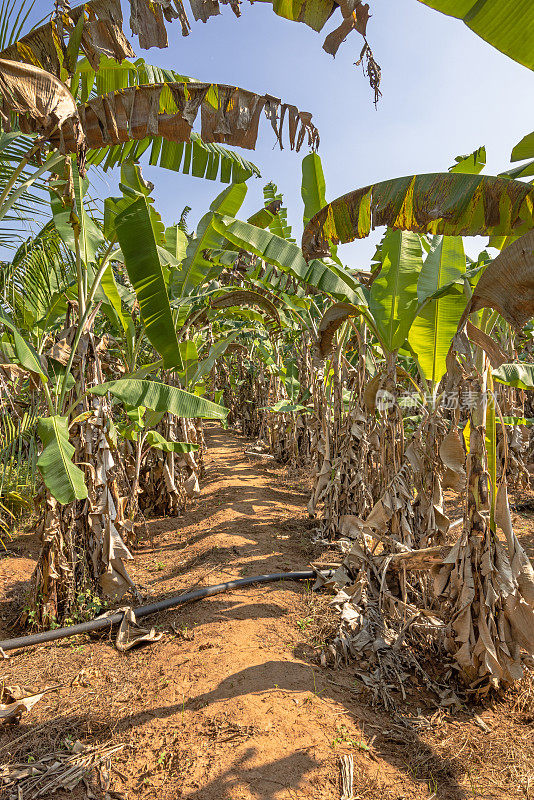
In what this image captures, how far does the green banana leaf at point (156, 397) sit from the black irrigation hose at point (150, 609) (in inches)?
66.5

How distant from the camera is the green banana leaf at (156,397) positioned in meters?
3.62

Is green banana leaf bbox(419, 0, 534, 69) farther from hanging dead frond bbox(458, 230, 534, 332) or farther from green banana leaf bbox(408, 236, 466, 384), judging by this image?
green banana leaf bbox(408, 236, 466, 384)

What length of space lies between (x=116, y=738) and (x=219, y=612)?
4.52ft

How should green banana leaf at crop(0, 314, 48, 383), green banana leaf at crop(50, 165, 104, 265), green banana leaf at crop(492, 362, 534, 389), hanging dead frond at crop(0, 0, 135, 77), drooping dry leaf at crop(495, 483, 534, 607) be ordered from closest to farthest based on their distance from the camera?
hanging dead frond at crop(0, 0, 135, 77)
drooping dry leaf at crop(495, 483, 534, 607)
green banana leaf at crop(0, 314, 48, 383)
green banana leaf at crop(50, 165, 104, 265)
green banana leaf at crop(492, 362, 534, 389)

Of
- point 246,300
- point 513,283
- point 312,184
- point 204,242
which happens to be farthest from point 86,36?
point 246,300

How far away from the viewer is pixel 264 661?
3.34 meters

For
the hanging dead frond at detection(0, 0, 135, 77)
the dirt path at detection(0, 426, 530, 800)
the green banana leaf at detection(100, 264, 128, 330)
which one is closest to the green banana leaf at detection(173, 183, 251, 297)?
the green banana leaf at detection(100, 264, 128, 330)

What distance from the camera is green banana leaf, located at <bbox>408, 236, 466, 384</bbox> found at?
13.0ft

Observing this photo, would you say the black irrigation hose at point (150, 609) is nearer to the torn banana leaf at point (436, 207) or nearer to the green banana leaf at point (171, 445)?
the green banana leaf at point (171, 445)

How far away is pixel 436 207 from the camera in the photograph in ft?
9.35

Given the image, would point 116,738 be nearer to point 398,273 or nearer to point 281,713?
point 281,713

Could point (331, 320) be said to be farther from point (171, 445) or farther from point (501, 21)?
point (171, 445)

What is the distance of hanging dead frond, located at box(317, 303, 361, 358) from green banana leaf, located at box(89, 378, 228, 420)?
1.38 meters

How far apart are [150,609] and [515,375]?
3.85 meters
